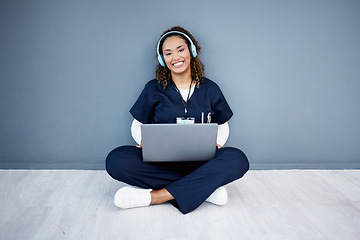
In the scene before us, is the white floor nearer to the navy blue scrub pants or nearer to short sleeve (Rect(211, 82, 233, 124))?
the navy blue scrub pants

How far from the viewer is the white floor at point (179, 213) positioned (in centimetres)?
144

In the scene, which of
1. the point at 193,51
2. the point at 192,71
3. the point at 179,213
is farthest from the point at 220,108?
the point at 179,213

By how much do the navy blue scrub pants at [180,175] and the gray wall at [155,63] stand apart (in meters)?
0.54

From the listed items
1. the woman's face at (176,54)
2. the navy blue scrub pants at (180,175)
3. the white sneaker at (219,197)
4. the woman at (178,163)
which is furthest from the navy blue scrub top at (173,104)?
the white sneaker at (219,197)

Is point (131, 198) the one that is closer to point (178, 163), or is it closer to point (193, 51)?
point (178, 163)

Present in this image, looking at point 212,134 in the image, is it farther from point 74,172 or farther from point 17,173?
point 17,173

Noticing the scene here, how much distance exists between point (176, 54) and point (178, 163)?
2.26ft

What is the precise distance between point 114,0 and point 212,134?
48.4 inches

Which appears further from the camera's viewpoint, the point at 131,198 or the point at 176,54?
the point at 176,54

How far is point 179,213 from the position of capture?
5.40 ft

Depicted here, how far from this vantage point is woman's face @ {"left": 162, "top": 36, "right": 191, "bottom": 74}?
1936 mm

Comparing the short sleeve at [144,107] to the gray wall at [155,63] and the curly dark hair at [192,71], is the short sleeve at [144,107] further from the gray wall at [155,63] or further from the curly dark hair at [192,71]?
the gray wall at [155,63]

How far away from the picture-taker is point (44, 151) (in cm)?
229

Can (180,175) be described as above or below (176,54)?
below
